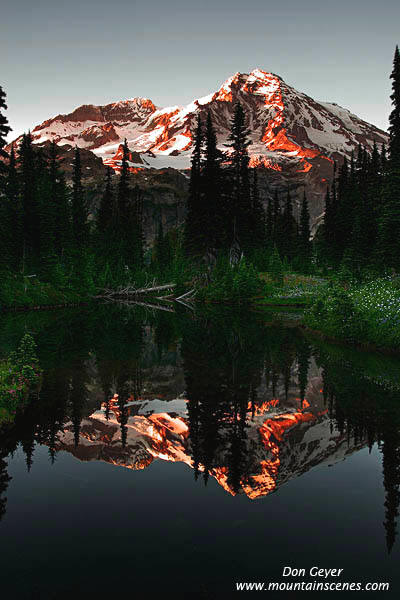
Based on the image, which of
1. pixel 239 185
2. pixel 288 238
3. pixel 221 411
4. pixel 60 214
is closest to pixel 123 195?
pixel 60 214

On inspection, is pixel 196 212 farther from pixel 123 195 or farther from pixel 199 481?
pixel 199 481

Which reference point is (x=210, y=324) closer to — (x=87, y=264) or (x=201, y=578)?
(x=201, y=578)

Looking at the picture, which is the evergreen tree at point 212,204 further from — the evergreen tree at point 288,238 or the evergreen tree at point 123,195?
the evergreen tree at point 288,238

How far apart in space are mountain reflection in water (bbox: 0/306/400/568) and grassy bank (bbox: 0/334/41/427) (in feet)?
1.09

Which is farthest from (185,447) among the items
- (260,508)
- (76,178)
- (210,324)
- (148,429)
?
(76,178)

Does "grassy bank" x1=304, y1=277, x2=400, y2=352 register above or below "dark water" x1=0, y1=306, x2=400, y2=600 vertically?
above

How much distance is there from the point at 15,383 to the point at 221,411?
5.49 m

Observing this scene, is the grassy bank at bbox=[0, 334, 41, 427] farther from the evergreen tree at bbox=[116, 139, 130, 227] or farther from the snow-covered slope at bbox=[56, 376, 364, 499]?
the evergreen tree at bbox=[116, 139, 130, 227]

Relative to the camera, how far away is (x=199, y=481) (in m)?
6.80

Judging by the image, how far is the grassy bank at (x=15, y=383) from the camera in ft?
30.8

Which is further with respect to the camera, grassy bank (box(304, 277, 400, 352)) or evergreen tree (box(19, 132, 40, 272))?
evergreen tree (box(19, 132, 40, 272))

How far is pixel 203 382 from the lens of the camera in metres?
12.6

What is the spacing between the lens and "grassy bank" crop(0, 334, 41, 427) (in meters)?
9.39

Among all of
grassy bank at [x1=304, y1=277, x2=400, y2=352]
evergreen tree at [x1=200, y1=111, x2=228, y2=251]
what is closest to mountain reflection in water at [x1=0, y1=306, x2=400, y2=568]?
grassy bank at [x1=304, y1=277, x2=400, y2=352]
